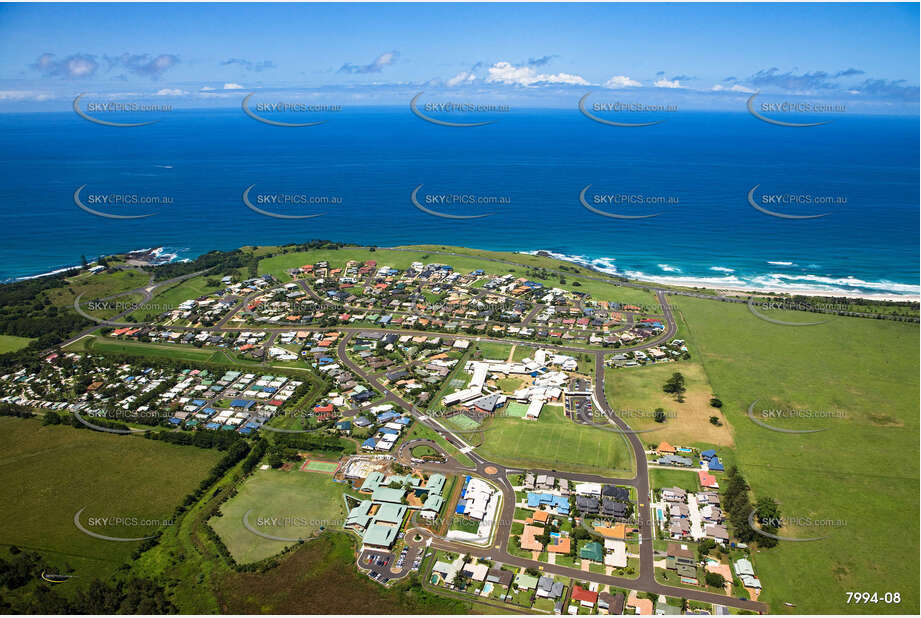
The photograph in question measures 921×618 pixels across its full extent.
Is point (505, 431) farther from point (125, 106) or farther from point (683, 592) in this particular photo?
point (125, 106)

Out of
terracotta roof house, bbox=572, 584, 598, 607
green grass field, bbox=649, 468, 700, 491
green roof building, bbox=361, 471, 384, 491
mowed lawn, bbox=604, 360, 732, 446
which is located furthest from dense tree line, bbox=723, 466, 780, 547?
green roof building, bbox=361, 471, 384, 491

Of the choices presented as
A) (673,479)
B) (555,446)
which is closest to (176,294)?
(555,446)

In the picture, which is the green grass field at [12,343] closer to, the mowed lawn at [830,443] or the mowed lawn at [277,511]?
the mowed lawn at [277,511]

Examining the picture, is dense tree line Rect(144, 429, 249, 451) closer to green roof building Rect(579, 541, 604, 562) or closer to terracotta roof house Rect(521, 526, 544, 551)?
terracotta roof house Rect(521, 526, 544, 551)

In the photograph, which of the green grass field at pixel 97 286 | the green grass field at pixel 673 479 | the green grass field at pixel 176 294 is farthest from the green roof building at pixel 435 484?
the green grass field at pixel 97 286

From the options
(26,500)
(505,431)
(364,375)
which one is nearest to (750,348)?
(505,431)

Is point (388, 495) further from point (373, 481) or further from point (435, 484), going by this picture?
point (435, 484)
